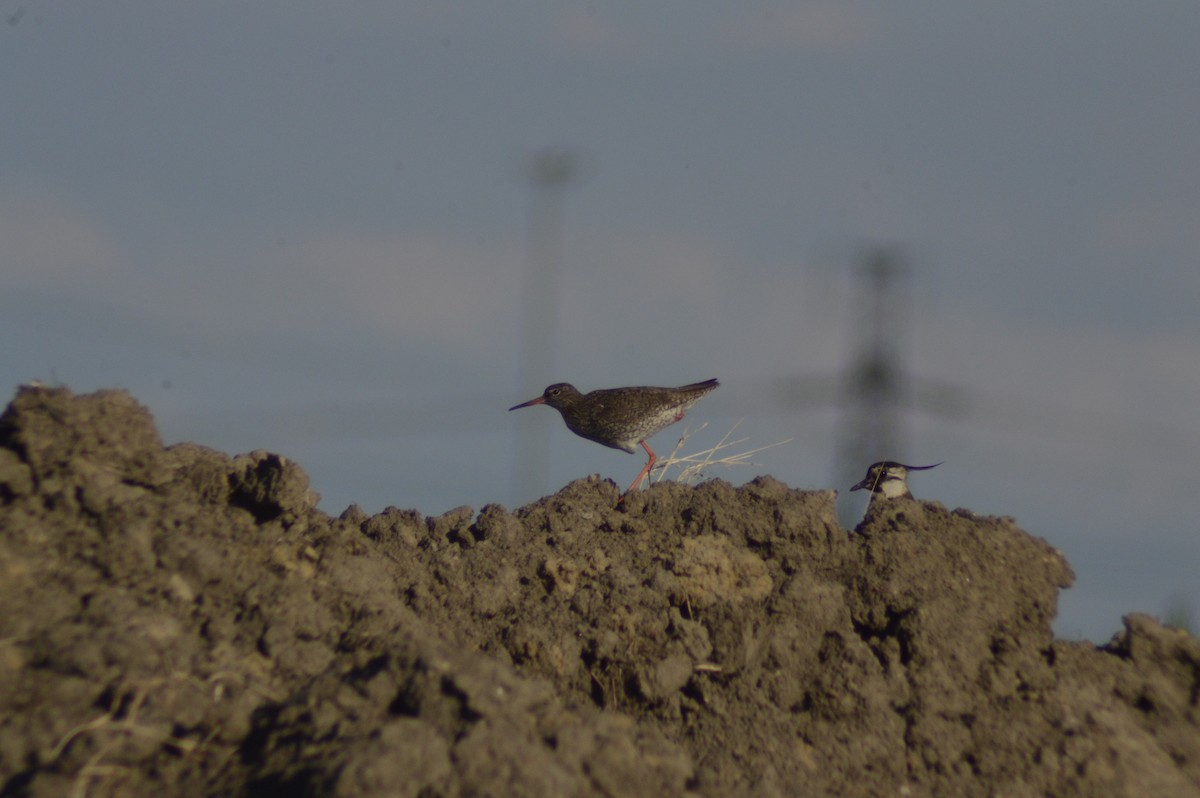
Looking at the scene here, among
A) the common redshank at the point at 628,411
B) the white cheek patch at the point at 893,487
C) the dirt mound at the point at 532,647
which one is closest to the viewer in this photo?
the dirt mound at the point at 532,647

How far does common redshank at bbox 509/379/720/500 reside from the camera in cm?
856

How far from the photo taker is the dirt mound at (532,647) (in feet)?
10.9

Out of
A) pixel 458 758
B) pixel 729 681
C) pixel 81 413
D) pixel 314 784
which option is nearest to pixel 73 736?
pixel 314 784

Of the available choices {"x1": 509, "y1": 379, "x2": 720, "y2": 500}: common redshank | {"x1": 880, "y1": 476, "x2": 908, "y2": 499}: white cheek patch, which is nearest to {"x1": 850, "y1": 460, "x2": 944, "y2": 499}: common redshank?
{"x1": 880, "y1": 476, "x2": 908, "y2": 499}: white cheek patch

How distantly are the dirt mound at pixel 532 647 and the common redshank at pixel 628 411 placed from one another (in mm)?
2985

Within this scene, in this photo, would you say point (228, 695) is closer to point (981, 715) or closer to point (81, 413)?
point (81, 413)

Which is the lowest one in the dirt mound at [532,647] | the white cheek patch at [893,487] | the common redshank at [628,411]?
the dirt mound at [532,647]

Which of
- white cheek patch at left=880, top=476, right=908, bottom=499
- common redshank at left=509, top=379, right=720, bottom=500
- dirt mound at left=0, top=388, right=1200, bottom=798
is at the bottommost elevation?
dirt mound at left=0, top=388, right=1200, bottom=798

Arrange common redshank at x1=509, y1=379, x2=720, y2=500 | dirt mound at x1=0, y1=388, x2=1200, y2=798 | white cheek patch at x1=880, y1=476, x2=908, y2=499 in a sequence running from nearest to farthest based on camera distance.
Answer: dirt mound at x1=0, y1=388, x2=1200, y2=798
white cheek patch at x1=880, y1=476, x2=908, y2=499
common redshank at x1=509, y1=379, x2=720, y2=500

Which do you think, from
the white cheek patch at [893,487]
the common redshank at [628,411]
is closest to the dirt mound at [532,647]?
the white cheek patch at [893,487]

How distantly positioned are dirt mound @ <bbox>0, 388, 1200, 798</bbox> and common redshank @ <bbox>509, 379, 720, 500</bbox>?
2.99 meters

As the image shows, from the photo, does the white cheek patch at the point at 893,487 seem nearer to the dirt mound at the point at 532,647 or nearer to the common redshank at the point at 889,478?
the common redshank at the point at 889,478

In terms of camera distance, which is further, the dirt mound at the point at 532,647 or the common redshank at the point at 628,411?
the common redshank at the point at 628,411

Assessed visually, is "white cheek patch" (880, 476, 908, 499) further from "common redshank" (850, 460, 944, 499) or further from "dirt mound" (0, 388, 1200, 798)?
"dirt mound" (0, 388, 1200, 798)
